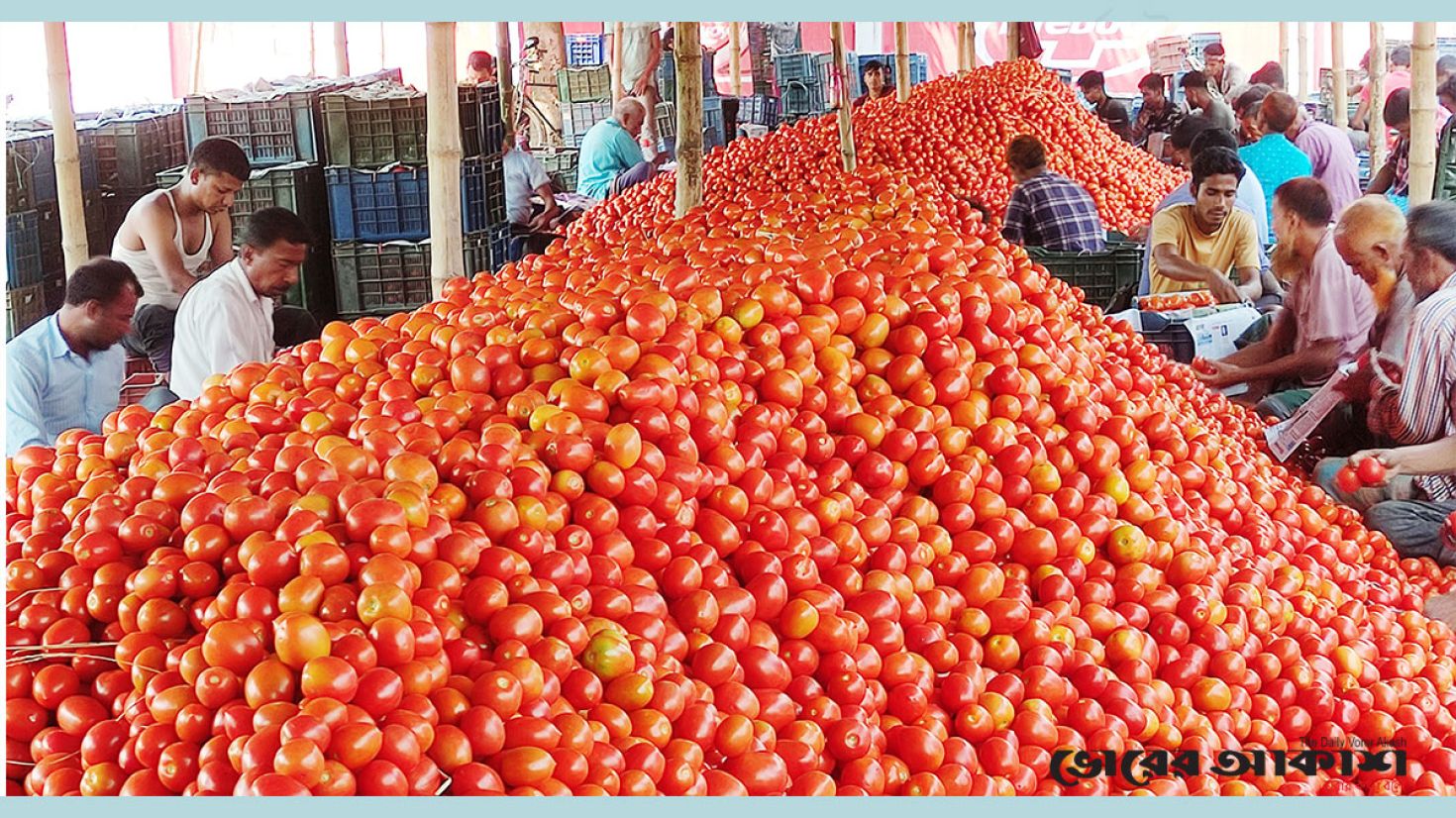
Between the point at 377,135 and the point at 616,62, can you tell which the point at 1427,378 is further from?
the point at 377,135

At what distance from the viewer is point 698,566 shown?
2.05m

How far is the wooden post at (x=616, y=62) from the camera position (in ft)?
12.0

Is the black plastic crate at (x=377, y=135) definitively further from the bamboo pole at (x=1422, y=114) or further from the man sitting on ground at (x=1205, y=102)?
the bamboo pole at (x=1422, y=114)

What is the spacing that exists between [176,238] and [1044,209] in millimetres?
2385

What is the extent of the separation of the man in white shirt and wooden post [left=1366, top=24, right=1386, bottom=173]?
2528mm

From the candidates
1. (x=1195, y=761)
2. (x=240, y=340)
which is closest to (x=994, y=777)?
(x=1195, y=761)

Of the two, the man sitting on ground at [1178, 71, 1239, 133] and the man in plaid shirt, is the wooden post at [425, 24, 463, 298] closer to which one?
the man in plaid shirt

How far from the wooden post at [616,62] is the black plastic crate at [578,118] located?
0.04 m

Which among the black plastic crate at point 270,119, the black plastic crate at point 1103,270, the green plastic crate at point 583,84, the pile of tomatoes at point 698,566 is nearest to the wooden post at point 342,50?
the black plastic crate at point 270,119

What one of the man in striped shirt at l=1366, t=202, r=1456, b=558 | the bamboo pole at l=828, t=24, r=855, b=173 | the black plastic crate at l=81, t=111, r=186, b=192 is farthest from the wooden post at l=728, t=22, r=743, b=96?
the man in striped shirt at l=1366, t=202, r=1456, b=558

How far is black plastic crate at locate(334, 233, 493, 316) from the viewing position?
3.27m

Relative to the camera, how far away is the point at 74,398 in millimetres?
2838

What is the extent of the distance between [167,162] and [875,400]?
63.8 inches

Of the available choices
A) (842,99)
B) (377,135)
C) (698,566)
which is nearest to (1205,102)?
(842,99)
